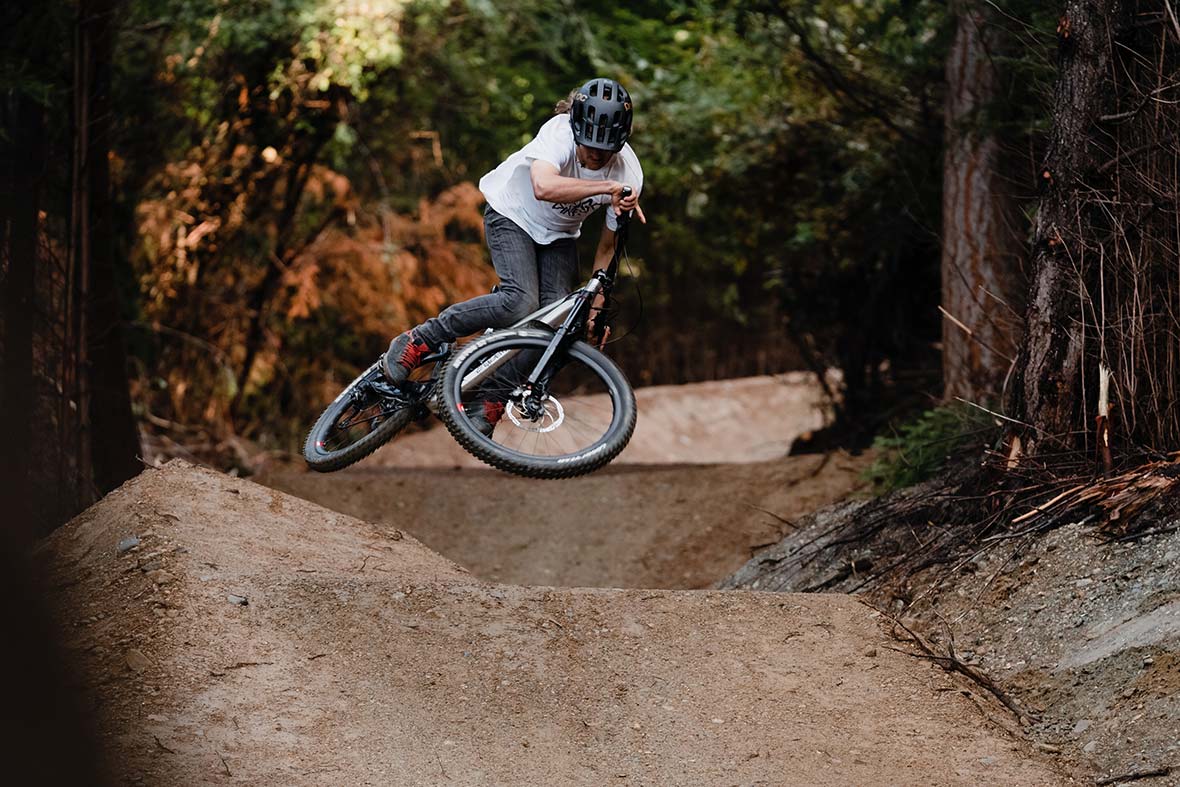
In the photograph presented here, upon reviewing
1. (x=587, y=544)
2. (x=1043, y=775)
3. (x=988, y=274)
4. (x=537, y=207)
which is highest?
(x=537, y=207)

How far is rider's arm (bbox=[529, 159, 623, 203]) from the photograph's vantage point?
244 inches

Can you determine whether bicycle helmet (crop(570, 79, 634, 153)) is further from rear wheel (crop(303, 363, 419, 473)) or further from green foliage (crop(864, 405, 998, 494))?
green foliage (crop(864, 405, 998, 494))

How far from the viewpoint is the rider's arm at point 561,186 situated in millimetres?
6191

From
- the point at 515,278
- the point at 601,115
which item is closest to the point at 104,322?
the point at 515,278

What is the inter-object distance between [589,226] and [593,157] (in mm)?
15953

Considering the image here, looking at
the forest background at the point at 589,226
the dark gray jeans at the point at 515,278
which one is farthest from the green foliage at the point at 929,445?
the dark gray jeans at the point at 515,278

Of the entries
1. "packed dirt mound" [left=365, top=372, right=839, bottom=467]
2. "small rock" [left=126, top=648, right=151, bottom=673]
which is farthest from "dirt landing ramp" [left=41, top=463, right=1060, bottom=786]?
"packed dirt mound" [left=365, top=372, right=839, bottom=467]

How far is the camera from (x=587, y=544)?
1194 centimetres

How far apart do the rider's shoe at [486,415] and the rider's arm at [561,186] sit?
1.02 metres

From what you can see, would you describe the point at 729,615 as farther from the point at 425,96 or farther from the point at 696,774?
the point at 425,96

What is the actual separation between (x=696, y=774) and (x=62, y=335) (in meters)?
6.35

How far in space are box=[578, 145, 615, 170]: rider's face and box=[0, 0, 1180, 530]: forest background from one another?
2.38 m

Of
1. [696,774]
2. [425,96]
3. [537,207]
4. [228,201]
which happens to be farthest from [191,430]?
[696,774]

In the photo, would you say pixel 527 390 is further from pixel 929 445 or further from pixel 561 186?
pixel 929 445
